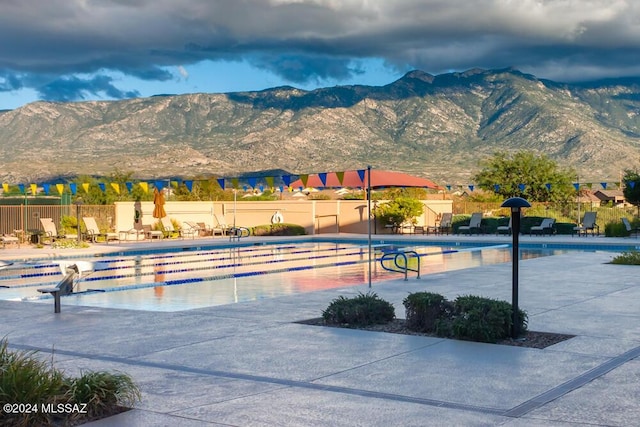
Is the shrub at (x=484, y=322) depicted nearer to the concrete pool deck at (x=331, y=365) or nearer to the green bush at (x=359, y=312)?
the concrete pool deck at (x=331, y=365)

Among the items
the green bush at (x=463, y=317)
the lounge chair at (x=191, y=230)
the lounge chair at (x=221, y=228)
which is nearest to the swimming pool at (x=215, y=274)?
the green bush at (x=463, y=317)

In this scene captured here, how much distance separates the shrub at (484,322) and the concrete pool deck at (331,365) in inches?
8.4

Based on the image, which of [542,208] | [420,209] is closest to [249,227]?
[420,209]

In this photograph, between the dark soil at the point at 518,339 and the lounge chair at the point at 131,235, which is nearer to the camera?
the dark soil at the point at 518,339

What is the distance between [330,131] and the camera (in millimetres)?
91875

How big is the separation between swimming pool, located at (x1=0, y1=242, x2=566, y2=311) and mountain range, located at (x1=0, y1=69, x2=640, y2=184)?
170ft

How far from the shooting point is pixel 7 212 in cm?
2845

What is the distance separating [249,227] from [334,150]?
54116mm

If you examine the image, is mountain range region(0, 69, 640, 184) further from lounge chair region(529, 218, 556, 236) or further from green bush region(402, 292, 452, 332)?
green bush region(402, 292, 452, 332)

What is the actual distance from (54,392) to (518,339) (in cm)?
469

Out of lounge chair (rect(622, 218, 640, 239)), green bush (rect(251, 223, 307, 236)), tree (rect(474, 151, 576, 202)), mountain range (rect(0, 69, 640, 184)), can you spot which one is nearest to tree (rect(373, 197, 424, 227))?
green bush (rect(251, 223, 307, 236))

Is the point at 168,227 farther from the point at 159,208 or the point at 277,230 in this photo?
the point at 277,230

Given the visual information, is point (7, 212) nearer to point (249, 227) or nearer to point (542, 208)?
point (249, 227)

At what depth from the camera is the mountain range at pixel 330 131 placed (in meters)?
83.8
